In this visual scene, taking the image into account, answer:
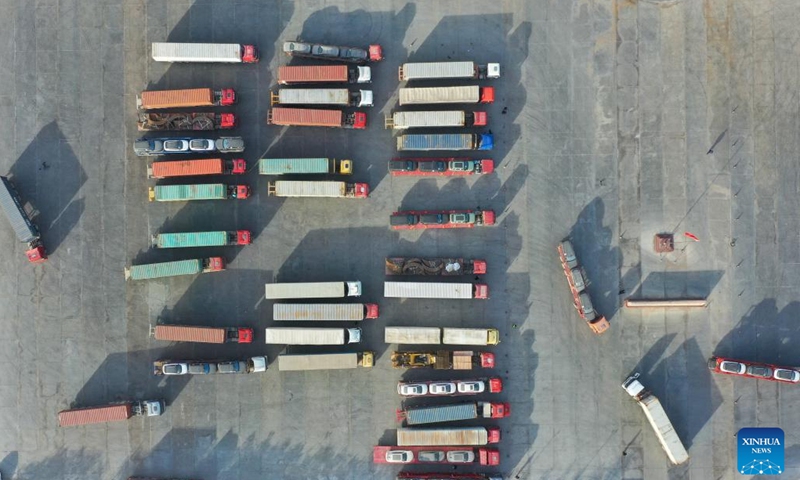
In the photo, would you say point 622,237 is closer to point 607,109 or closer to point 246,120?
point 607,109

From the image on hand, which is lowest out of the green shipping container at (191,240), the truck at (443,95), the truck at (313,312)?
the truck at (313,312)

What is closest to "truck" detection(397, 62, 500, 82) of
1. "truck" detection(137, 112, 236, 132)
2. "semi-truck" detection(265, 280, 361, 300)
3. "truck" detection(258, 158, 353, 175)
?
"truck" detection(258, 158, 353, 175)

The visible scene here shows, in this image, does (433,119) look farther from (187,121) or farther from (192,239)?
(192,239)

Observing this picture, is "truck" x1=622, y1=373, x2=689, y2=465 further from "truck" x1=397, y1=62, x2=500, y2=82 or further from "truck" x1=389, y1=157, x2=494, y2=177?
"truck" x1=397, y1=62, x2=500, y2=82

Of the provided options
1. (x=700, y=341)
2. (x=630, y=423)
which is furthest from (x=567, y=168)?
(x=630, y=423)

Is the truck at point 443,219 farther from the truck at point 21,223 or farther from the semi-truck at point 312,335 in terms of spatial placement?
the truck at point 21,223

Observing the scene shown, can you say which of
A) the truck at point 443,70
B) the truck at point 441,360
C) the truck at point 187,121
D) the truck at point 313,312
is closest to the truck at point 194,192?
the truck at point 187,121

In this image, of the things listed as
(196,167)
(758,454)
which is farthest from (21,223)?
(758,454)
